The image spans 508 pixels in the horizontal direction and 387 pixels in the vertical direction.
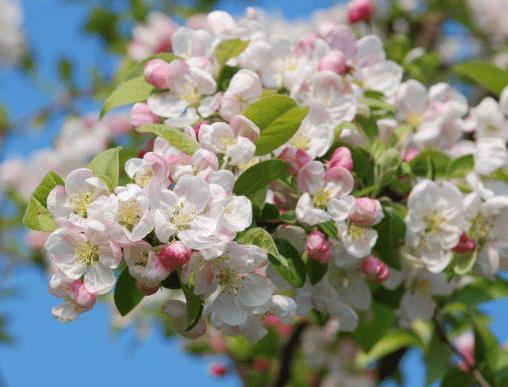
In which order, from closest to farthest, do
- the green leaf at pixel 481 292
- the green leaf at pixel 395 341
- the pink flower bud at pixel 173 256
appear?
the pink flower bud at pixel 173 256 → the green leaf at pixel 481 292 → the green leaf at pixel 395 341

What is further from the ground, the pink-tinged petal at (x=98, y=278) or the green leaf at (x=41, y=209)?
the green leaf at (x=41, y=209)

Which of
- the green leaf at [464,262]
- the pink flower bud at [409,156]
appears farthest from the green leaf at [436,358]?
the pink flower bud at [409,156]

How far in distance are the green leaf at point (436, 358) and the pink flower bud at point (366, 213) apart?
658 millimetres

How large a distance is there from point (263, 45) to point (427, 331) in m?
1.33

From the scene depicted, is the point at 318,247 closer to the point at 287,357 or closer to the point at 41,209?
the point at 41,209

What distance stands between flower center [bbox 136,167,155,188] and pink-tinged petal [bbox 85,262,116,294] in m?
0.15

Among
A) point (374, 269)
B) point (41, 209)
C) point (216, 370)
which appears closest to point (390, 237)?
point (374, 269)

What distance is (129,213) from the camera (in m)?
0.93

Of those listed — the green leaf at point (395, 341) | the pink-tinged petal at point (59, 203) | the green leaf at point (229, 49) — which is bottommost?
the green leaf at point (395, 341)

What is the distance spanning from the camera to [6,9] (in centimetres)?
419

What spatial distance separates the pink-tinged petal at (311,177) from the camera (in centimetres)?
113

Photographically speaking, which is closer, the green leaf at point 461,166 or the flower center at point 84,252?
the flower center at point 84,252

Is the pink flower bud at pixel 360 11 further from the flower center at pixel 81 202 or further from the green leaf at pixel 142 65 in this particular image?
the flower center at pixel 81 202

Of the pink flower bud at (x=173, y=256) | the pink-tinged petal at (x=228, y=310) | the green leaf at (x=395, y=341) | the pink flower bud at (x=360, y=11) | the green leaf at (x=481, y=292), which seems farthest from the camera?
the green leaf at (x=395, y=341)
